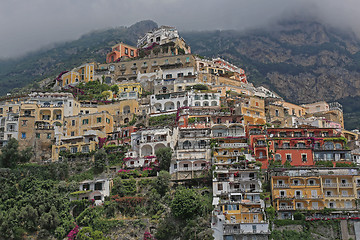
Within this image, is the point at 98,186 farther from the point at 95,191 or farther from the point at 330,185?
the point at 330,185

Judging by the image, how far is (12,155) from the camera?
66.6 meters

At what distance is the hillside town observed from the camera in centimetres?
5225

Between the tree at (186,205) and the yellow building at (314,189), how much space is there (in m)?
8.83

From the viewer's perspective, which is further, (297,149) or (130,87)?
(130,87)

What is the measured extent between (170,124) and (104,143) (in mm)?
10359

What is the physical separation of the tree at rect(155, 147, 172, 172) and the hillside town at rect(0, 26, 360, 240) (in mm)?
573

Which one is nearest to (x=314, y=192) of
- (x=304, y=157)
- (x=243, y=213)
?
(x=304, y=157)

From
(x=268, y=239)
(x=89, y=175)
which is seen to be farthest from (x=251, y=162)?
(x=89, y=175)

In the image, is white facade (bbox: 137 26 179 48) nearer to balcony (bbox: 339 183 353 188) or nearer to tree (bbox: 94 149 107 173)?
tree (bbox: 94 149 107 173)

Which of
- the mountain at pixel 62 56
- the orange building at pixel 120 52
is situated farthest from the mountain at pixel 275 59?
the orange building at pixel 120 52

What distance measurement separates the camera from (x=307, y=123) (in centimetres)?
7656

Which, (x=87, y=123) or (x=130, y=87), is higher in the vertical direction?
(x=130, y=87)

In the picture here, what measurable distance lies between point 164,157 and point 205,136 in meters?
A: 7.82

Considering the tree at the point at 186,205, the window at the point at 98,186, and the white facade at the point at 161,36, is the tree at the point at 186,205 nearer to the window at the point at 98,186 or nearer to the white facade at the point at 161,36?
the window at the point at 98,186
